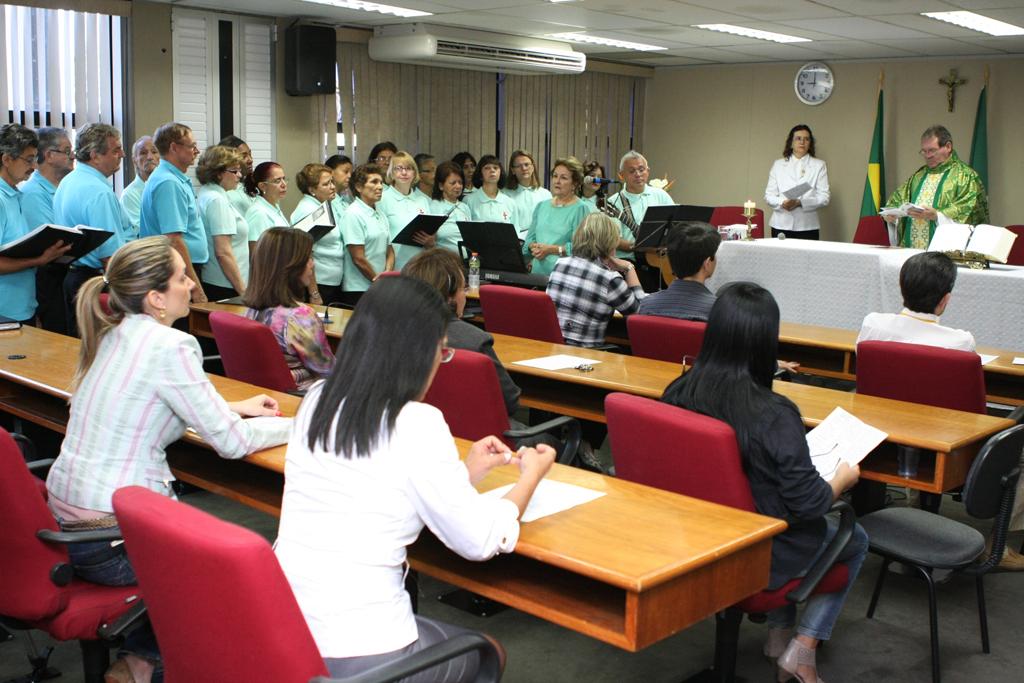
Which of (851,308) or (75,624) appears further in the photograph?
(851,308)

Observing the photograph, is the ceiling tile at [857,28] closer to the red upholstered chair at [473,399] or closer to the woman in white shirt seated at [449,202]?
the woman in white shirt seated at [449,202]

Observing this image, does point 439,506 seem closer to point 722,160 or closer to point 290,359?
point 290,359

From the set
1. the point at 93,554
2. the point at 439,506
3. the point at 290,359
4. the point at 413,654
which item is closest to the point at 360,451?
the point at 439,506

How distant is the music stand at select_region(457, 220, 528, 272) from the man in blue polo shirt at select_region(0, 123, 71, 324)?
2.52 metres

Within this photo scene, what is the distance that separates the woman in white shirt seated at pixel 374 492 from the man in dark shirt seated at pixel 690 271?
8.27 ft

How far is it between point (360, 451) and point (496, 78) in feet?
29.1

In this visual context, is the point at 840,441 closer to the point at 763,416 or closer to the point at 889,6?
the point at 763,416

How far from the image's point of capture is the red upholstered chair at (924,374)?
361 cm

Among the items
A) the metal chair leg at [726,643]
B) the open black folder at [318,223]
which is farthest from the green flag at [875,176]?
the metal chair leg at [726,643]

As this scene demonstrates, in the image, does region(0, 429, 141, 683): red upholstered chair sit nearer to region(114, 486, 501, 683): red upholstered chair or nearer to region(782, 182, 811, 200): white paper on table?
region(114, 486, 501, 683): red upholstered chair

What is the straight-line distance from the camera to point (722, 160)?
11.9 metres

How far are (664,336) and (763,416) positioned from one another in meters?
1.73

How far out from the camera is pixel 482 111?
10.2 m

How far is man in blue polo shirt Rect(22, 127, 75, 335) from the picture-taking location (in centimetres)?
524
